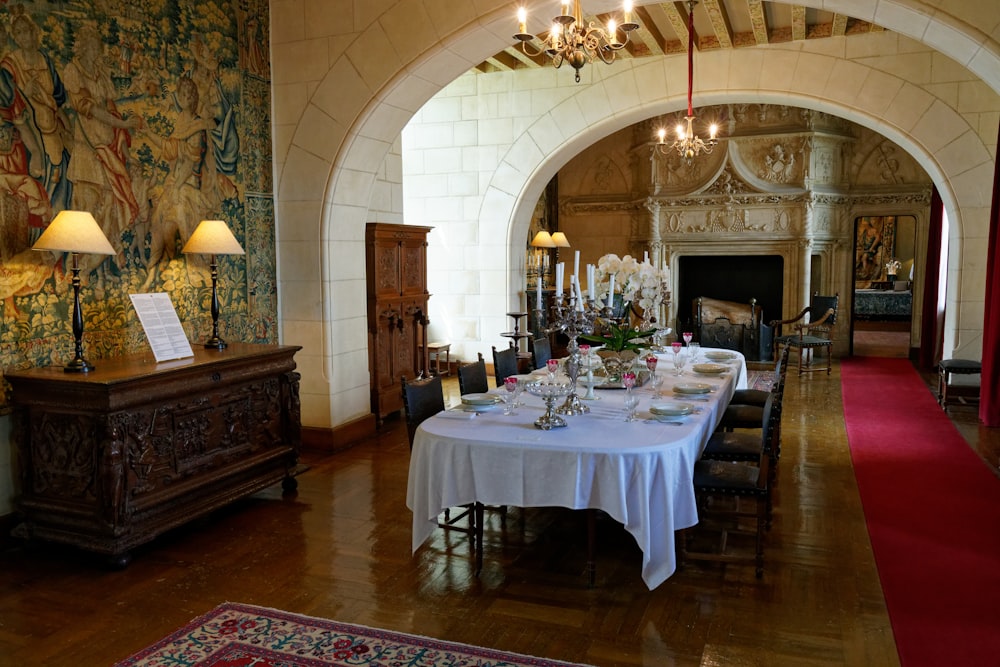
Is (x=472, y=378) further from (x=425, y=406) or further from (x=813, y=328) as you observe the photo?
(x=813, y=328)

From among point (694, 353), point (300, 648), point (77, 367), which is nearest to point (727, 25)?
point (694, 353)

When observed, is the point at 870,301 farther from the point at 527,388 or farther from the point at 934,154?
the point at 527,388

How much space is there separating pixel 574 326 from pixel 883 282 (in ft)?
48.3

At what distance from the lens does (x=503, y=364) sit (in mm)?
5555

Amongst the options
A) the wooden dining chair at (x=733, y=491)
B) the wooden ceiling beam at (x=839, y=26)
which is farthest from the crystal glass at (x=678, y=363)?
the wooden ceiling beam at (x=839, y=26)

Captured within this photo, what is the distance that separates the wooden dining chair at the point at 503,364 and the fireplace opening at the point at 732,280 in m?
7.79

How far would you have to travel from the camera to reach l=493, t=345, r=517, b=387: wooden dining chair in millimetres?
5465

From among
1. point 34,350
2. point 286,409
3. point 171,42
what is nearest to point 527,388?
point 286,409

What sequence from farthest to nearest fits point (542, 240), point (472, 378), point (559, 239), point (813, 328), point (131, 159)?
point (559, 239) < point (542, 240) < point (813, 328) < point (472, 378) < point (131, 159)

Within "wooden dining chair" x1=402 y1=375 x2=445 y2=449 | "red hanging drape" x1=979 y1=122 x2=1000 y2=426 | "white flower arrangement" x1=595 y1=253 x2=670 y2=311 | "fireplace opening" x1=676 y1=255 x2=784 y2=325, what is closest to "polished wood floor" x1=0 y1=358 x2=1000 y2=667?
"wooden dining chair" x1=402 y1=375 x2=445 y2=449

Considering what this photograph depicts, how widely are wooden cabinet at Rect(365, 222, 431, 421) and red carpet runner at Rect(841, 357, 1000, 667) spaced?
421cm

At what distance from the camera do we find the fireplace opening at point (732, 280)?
12.9 meters

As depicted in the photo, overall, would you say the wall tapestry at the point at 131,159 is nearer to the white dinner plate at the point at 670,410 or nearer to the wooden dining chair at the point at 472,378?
the wooden dining chair at the point at 472,378

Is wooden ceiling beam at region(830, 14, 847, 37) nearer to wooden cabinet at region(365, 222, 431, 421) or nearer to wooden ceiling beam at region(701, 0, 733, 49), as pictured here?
wooden ceiling beam at region(701, 0, 733, 49)
